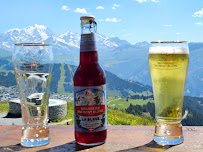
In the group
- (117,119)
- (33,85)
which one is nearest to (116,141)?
(33,85)

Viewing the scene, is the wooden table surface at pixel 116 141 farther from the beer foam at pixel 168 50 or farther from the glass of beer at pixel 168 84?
the beer foam at pixel 168 50

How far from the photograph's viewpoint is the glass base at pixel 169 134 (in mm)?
2035

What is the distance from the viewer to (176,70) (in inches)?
76.3

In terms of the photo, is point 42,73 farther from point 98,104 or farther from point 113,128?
point 113,128

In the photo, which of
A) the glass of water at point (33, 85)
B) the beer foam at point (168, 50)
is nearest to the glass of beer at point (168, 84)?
the beer foam at point (168, 50)

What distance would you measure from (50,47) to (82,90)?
1.37 ft

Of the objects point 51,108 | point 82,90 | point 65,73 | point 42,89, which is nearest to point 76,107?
point 82,90

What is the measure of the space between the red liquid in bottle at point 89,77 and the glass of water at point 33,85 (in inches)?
9.0

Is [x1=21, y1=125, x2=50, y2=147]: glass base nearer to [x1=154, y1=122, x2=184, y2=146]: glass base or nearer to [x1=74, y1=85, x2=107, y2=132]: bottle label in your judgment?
[x1=74, y1=85, x2=107, y2=132]: bottle label

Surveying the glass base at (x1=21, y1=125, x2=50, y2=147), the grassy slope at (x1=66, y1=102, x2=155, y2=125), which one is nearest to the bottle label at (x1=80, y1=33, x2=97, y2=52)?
the glass base at (x1=21, y1=125, x2=50, y2=147)

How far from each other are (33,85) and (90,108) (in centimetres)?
43

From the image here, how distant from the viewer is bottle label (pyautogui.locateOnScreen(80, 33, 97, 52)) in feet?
6.45

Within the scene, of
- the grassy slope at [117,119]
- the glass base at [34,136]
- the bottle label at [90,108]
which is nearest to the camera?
the bottle label at [90,108]

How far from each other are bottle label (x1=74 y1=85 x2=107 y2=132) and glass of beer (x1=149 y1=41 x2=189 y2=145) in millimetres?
400
